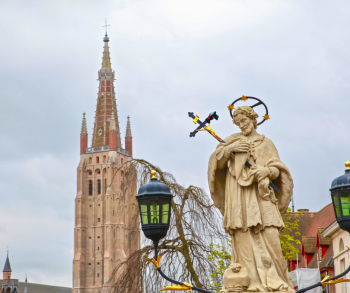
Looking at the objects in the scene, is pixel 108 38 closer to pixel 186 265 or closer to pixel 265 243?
pixel 186 265

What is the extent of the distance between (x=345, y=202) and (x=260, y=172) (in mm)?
1186

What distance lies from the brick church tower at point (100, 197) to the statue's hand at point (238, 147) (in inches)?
4856

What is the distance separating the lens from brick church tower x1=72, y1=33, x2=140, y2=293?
132 m

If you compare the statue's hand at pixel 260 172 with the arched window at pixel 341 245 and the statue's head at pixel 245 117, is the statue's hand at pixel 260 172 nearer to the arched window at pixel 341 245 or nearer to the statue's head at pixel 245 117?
the statue's head at pixel 245 117

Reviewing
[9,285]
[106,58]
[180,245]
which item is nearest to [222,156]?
[180,245]

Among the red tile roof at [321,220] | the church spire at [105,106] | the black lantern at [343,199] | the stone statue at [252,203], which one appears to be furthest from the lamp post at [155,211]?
the church spire at [105,106]

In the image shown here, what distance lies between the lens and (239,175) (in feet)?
26.6

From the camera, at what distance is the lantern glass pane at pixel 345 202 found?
27.1 feet

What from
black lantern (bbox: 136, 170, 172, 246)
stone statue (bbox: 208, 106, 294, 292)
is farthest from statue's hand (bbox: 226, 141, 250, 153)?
black lantern (bbox: 136, 170, 172, 246)

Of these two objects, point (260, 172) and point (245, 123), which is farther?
point (245, 123)

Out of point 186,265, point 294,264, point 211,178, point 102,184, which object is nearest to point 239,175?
point 211,178

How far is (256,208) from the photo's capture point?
7.94 metres

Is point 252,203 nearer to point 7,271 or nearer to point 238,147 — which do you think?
point 238,147

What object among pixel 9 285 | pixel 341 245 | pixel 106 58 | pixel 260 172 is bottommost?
pixel 260 172
